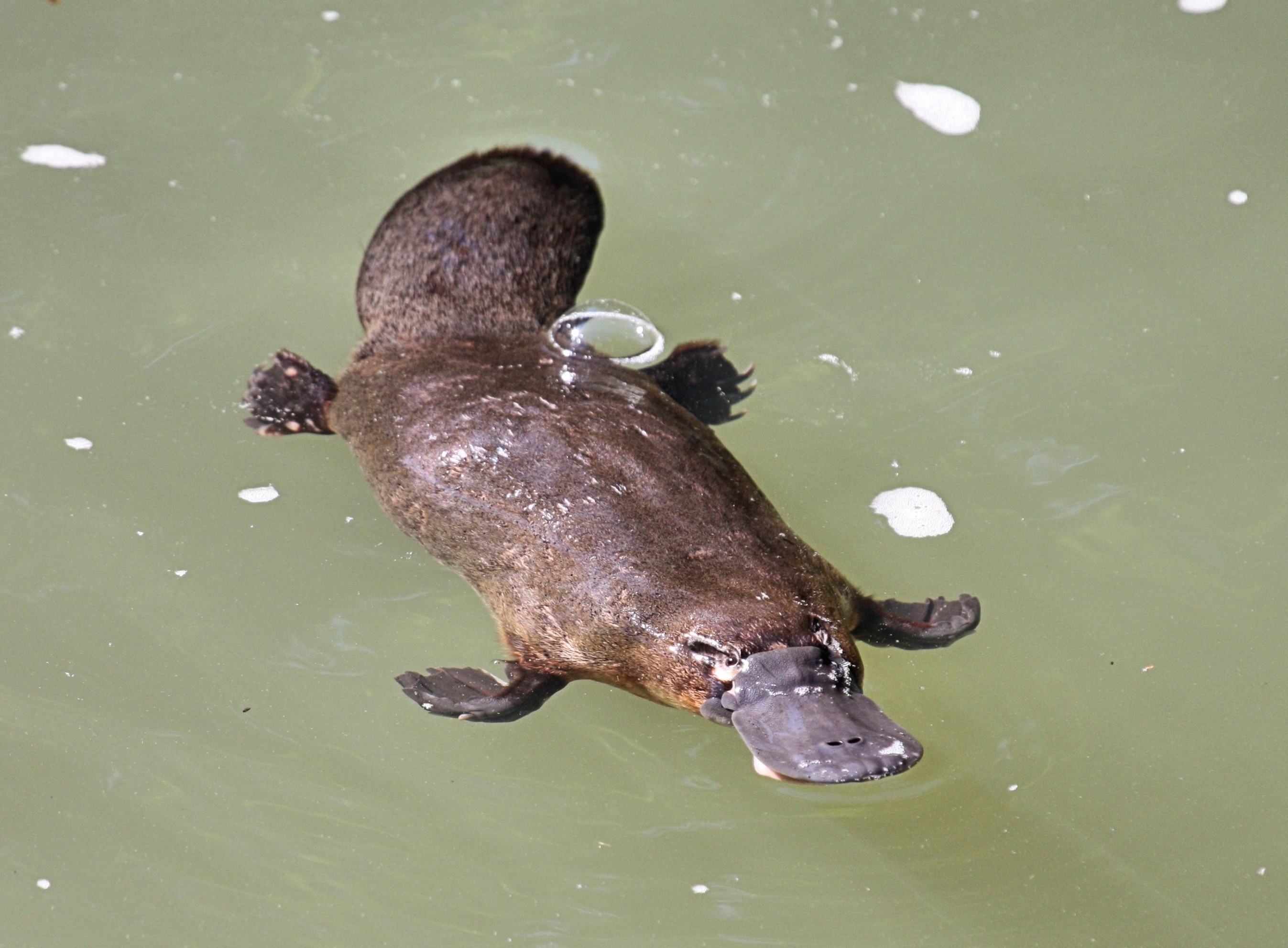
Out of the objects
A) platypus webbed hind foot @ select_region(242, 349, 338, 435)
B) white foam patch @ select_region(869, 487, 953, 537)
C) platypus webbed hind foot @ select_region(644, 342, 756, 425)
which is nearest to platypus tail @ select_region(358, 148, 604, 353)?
platypus webbed hind foot @ select_region(242, 349, 338, 435)

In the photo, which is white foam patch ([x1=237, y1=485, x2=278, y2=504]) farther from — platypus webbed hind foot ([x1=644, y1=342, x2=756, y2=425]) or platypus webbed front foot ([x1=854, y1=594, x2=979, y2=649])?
platypus webbed front foot ([x1=854, y1=594, x2=979, y2=649])

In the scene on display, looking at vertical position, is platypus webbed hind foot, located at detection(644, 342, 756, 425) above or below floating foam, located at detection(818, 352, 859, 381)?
below

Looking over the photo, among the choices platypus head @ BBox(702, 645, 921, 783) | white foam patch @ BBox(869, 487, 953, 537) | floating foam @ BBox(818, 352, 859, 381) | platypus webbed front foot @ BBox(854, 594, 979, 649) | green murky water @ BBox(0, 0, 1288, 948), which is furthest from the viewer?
floating foam @ BBox(818, 352, 859, 381)

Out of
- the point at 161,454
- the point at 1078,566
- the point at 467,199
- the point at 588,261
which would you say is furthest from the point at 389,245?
the point at 1078,566

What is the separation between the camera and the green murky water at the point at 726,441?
293cm

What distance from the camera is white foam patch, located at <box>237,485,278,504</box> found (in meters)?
3.57

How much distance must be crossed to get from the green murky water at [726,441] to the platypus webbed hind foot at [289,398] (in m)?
0.11

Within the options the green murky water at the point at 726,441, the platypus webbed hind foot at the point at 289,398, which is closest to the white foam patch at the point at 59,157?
the green murky water at the point at 726,441

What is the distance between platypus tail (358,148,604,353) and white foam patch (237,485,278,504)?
1.64 feet

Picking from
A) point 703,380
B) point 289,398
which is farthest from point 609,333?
point 289,398

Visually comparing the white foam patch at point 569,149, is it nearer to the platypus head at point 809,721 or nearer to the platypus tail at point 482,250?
the platypus tail at point 482,250

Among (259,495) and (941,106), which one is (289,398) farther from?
(941,106)

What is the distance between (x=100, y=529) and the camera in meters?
3.52

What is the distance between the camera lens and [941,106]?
4586 mm
